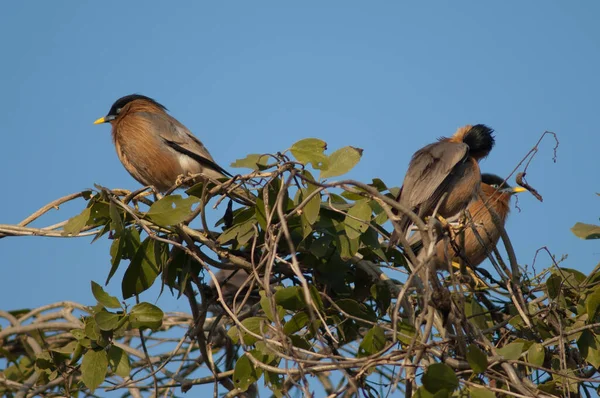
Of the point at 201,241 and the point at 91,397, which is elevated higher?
the point at 201,241

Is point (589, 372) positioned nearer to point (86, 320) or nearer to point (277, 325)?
point (277, 325)

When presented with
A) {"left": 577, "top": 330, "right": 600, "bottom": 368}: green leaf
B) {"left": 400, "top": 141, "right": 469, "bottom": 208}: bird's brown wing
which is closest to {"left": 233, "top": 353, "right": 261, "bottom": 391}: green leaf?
{"left": 577, "top": 330, "right": 600, "bottom": 368}: green leaf

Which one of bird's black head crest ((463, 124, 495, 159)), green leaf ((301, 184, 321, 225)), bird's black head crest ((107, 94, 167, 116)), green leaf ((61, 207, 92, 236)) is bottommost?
green leaf ((301, 184, 321, 225))

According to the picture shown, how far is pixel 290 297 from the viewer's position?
10.0ft

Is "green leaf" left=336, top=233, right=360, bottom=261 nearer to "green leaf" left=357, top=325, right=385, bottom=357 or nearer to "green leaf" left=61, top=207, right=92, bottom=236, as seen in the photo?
"green leaf" left=357, top=325, right=385, bottom=357

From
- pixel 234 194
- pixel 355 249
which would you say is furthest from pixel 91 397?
pixel 355 249

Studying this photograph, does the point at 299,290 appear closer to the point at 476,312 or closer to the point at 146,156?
the point at 476,312

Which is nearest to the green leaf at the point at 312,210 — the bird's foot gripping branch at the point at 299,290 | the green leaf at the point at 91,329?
the bird's foot gripping branch at the point at 299,290

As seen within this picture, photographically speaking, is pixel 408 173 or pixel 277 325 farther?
pixel 408 173

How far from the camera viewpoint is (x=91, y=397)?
4.45 metres

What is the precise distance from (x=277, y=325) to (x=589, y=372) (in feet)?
5.87

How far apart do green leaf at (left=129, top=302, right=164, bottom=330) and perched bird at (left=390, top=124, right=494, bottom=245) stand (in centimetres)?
224

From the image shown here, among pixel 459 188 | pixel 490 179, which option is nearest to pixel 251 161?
pixel 459 188

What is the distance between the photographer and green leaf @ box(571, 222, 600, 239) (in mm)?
3689
